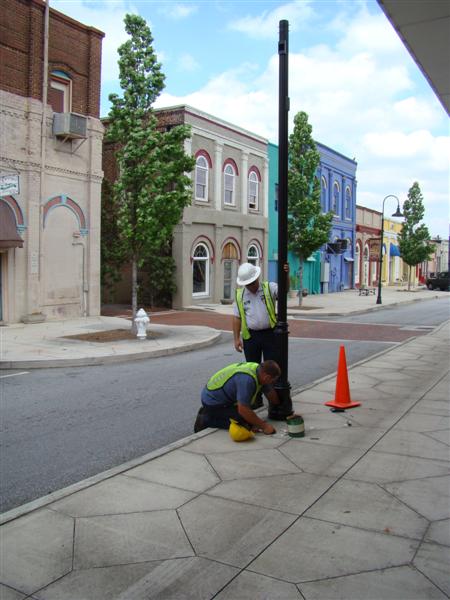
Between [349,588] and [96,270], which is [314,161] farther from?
[349,588]

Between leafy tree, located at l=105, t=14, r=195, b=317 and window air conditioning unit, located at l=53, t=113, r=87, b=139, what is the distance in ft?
Answer: 13.1

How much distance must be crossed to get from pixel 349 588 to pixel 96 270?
19.1m

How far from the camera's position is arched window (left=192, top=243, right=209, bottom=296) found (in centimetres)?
2817

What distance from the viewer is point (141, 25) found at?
51.0 feet

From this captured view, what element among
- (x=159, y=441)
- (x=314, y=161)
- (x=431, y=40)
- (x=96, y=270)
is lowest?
(x=159, y=441)

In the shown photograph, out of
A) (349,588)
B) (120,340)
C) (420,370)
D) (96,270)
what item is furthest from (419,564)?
(96,270)

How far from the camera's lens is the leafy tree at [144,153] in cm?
1525

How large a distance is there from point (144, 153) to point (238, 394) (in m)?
10.5

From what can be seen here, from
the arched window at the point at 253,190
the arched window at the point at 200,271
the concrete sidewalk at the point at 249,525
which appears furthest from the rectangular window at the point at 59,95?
the concrete sidewalk at the point at 249,525

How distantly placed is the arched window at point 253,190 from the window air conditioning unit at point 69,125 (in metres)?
13.9

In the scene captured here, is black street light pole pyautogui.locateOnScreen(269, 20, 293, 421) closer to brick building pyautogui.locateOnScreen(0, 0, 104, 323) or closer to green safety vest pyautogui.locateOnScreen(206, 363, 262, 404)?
green safety vest pyautogui.locateOnScreen(206, 363, 262, 404)

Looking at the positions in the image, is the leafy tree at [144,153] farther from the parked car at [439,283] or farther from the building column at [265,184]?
the parked car at [439,283]

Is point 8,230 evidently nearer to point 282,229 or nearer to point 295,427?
point 282,229

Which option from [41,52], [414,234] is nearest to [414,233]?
[414,234]
